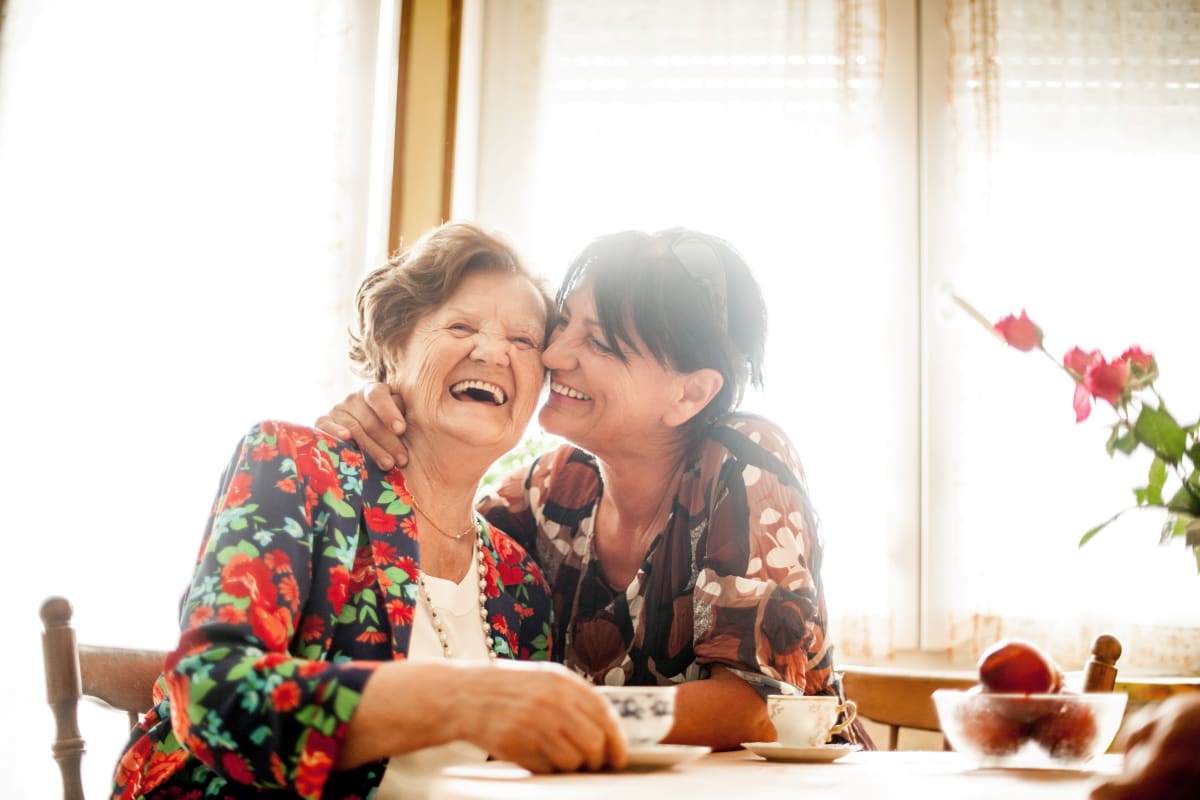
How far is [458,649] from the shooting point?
1528 mm

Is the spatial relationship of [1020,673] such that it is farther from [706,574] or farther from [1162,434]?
[706,574]

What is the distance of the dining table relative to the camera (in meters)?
0.84

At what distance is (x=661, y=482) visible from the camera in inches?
71.3

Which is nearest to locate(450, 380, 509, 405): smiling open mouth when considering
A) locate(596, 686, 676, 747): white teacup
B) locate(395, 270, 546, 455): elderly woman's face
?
locate(395, 270, 546, 455): elderly woman's face

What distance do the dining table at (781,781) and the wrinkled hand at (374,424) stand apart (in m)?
0.61

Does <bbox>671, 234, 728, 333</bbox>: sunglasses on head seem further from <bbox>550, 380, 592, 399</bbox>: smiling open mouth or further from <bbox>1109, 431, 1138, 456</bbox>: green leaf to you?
<bbox>1109, 431, 1138, 456</bbox>: green leaf

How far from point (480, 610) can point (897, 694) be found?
713mm

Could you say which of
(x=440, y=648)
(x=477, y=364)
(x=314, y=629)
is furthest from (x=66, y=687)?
(x=477, y=364)

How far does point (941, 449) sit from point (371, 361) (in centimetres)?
216

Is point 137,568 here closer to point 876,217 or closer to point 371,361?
point 371,361

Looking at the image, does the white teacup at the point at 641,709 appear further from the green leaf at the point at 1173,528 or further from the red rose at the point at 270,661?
the green leaf at the point at 1173,528

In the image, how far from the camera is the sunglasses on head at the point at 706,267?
1.82 m

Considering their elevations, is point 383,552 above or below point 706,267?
below

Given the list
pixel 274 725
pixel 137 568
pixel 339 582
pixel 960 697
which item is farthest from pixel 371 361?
pixel 137 568
